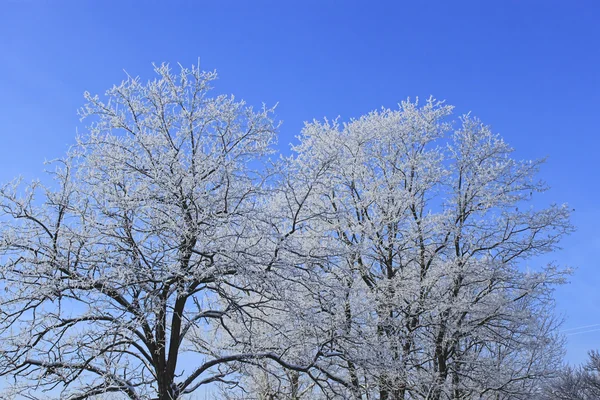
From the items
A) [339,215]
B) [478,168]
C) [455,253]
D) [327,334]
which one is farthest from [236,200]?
[478,168]

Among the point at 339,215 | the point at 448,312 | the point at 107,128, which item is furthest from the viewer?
the point at 448,312

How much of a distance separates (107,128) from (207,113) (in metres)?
1.76

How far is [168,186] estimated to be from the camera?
898 centimetres

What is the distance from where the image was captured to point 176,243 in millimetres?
9039

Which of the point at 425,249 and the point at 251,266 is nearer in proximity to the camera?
the point at 251,266

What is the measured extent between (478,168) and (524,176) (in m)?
1.43

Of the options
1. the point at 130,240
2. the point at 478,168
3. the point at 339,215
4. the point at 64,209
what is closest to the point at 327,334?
the point at 339,215

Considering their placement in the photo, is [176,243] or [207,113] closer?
[176,243]

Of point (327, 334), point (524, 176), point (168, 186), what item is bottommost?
point (327, 334)

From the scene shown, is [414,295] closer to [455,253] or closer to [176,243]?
[455,253]

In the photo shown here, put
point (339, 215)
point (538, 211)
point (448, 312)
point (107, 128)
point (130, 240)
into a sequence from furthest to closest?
point (538, 211), point (448, 312), point (339, 215), point (107, 128), point (130, 240)

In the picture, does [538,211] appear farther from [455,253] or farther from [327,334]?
[327,334]

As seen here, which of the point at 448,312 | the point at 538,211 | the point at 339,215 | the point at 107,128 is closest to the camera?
the point at 107,128

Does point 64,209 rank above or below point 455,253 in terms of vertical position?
below
